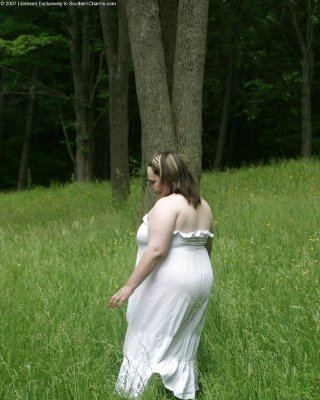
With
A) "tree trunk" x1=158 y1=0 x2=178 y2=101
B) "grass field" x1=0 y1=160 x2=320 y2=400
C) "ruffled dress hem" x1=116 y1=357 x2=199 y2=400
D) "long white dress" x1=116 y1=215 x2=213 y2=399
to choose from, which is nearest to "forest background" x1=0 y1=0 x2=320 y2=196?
"tree trunk" x1=158 y1=0 x2=178 y2=101

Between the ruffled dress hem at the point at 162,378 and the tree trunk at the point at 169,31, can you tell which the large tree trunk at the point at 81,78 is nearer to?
the tree trunk at the point at 169,31

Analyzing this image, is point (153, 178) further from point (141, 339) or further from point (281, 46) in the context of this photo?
point (281, 46)

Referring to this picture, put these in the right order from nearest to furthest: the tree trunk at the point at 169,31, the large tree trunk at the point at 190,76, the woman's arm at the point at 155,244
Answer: the woman's arm at the point at 155,244 → the large tree trunk at the point at 190,76 → the tree trunk at the point at 169,31

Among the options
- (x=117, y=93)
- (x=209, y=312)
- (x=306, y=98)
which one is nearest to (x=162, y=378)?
(x=209, y=312)

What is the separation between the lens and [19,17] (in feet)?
73.6

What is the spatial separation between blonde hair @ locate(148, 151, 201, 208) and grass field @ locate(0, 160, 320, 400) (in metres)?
0.96

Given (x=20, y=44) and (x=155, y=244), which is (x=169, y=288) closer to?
(x=155, y=244)

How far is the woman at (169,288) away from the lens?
14.0 feet

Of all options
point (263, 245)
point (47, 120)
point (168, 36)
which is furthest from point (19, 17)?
point (263, 245)

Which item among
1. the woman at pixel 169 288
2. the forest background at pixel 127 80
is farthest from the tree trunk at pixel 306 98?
the woman at pixel 169 288

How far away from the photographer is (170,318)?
4.36 m

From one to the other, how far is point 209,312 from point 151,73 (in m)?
3.71

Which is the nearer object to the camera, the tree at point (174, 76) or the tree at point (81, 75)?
the tree at point (174, 76)

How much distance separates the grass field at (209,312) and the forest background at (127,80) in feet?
5.29
